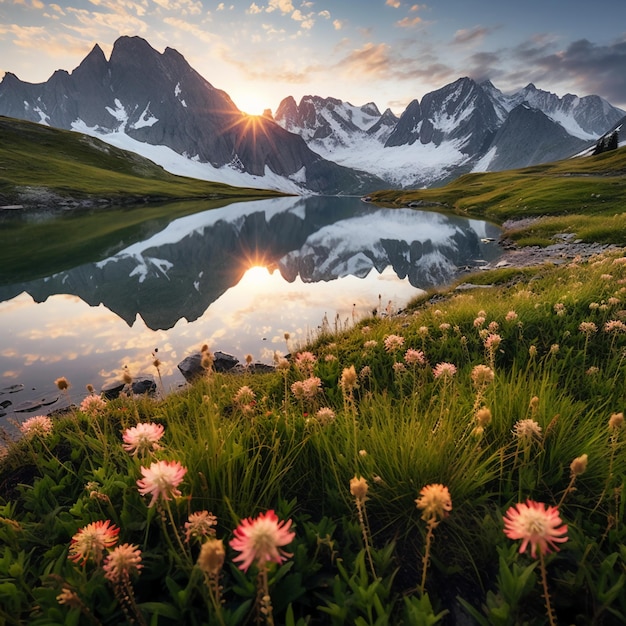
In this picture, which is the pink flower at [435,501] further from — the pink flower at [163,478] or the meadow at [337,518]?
the pink flower at [163,478]

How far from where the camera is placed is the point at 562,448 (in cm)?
358

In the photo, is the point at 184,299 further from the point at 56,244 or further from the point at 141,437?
the point at 56,244

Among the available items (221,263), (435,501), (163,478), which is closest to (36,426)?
(163,478)

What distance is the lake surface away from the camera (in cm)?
1325

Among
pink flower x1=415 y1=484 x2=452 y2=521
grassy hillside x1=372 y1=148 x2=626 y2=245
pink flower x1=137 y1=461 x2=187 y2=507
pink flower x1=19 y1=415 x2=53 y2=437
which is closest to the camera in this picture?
pink flower x1=415 y1=484 x2=452 y2=521

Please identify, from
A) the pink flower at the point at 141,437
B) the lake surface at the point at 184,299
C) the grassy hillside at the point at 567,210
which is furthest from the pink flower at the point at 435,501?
the grassy hillside at the point at 567,210

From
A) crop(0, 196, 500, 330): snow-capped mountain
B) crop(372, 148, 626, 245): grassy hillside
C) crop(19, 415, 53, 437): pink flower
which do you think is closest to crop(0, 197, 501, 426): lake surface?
crop(0, 196, 500, 330): snow-capped mountain

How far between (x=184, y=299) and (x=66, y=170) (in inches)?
5372

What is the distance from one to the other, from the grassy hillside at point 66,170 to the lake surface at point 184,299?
2906 inches

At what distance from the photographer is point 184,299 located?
2142 centimetres

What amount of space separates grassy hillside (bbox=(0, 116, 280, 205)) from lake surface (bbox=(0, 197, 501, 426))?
242ft

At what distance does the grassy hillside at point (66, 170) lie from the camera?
9588 centimetres

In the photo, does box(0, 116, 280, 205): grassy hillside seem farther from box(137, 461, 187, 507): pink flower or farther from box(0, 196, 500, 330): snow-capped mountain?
box(137, 461, 187, 507): pink flower

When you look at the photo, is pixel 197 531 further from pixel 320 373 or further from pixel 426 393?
pixel 320 373
